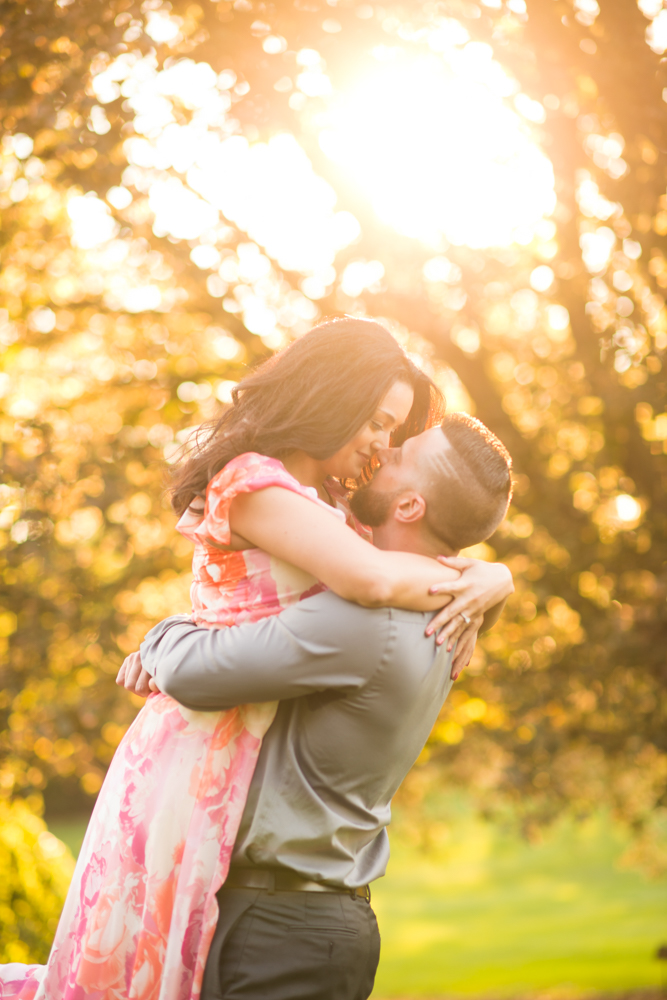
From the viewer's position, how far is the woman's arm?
221 centimetres

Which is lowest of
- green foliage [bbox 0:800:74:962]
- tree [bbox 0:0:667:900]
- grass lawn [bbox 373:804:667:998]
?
grass lawn [bbox 373:804:667:998]

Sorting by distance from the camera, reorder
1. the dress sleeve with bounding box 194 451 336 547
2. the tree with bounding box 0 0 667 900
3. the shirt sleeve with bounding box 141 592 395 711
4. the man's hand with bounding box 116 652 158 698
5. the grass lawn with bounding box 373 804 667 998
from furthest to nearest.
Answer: the grass lawn with bounding box 373 804 667 998, the tree with bounding box 0 0 667 900, the man's hand with bounding box 116 652 158 698, the dress sleeve with bounding box 194 451 336 547, the shirt sleeve with bounding box 141 592 395 711

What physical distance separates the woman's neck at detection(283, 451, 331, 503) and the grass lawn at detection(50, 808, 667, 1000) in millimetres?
5720

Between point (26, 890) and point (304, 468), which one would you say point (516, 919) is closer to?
point (26, 890)

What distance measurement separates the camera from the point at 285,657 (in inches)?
85.4

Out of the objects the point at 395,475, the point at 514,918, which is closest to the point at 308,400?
the point at 395,475

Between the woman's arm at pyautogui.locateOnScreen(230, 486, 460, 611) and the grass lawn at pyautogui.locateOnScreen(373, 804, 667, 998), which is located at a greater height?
the woman's arm at pyautogui.locateOnScreen(230, 486, 460, 611)

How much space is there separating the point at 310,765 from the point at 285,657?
33cm

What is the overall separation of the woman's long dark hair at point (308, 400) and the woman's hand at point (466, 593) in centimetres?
48

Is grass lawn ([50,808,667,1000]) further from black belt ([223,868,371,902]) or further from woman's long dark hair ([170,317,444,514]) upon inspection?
woman's long dark hair ([170,317,444,514])

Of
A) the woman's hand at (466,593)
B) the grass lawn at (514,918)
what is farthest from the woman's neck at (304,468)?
the grass lawn at (514,918)

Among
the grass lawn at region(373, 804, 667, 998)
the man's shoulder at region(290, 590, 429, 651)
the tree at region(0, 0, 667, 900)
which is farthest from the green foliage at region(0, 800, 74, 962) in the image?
the man's shoulder at region(290, 590, 429, 651)

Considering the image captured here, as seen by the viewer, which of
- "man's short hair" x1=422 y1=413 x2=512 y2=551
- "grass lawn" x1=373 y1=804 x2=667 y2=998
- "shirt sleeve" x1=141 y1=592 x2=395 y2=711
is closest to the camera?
"shirt sleeve" x1=141 y1=592 x2=395 y2=711

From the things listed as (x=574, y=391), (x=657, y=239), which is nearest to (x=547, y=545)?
(x=574, y=391)
